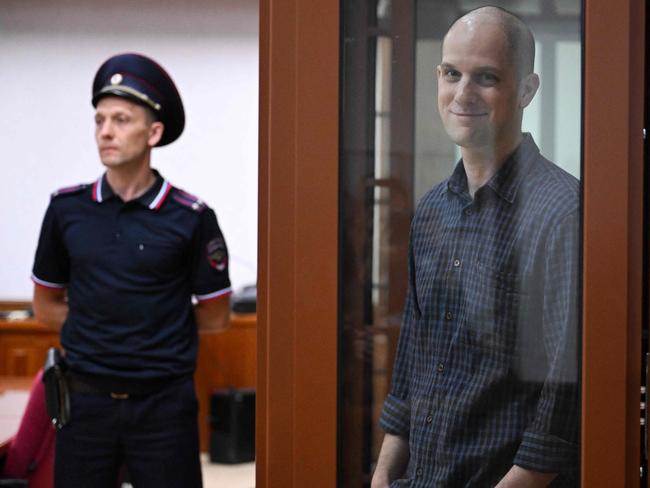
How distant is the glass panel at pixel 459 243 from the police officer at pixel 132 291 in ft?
3.29

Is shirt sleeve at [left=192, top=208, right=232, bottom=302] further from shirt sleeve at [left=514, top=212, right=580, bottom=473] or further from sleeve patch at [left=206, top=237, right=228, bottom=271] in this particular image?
shirt sleeve at [left=514, top=212, right=580, bottom=473]

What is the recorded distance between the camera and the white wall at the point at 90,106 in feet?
17.8

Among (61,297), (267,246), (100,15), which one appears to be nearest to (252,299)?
(100,15)

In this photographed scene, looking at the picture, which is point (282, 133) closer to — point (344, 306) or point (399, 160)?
point (399, 160)

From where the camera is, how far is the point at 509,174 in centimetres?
144

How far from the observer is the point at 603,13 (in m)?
1.41

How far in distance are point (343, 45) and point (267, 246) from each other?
13.2 inches

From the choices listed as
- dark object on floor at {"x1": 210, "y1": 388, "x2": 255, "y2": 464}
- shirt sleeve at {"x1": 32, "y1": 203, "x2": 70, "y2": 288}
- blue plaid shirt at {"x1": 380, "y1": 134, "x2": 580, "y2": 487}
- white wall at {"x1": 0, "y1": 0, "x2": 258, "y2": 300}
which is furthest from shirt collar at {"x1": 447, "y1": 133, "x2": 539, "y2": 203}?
white wall at {"x1": 0, "y1": 0, "x2": 258, "y2": 300}

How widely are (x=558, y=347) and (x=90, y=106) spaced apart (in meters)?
4.47

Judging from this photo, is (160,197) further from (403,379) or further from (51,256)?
(403,379)

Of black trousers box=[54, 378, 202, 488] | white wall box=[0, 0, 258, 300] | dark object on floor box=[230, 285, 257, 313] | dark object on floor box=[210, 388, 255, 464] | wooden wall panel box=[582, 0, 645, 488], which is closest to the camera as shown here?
wooden wall panel box=[582, 0, 645, 488]

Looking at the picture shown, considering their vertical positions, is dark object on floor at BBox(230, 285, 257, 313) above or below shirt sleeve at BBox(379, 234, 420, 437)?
below

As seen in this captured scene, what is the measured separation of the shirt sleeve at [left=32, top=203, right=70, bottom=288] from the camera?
2543 mm

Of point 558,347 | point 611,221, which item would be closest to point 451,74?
point 611,221
